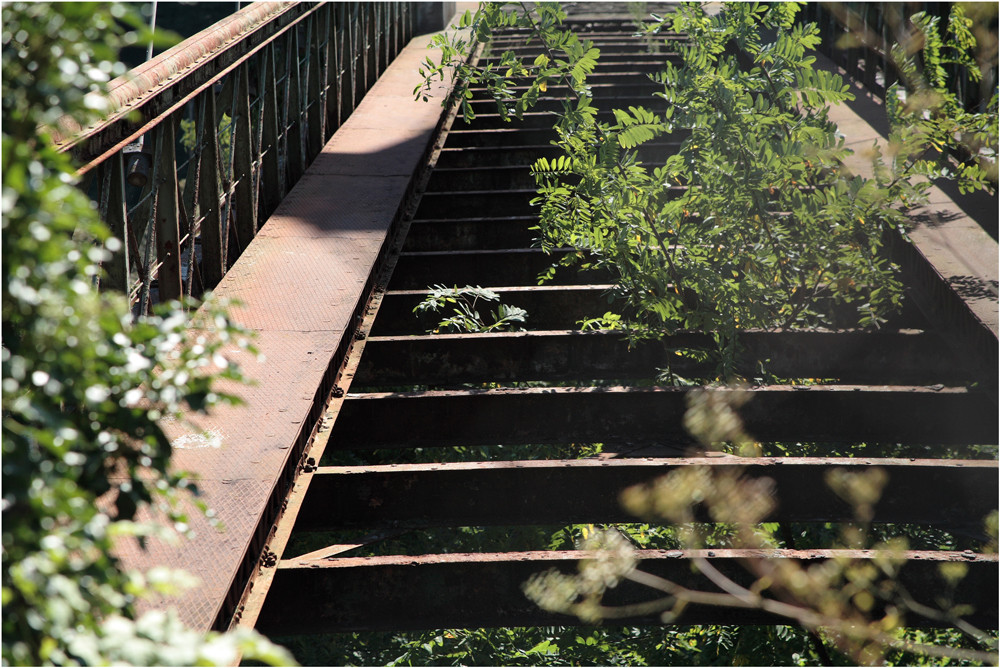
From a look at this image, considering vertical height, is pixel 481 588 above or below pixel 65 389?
below

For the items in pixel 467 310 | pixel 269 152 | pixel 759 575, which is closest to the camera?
pixel 759 575

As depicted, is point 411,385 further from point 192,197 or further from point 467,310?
point 192,197

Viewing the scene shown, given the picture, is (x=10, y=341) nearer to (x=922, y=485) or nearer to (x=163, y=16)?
(x=922, y=485)

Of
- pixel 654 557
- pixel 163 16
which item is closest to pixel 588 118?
pixel 654 557

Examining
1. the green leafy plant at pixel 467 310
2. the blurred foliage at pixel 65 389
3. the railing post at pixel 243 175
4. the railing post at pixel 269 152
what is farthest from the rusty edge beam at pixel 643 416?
the railing post at pixel 269 152

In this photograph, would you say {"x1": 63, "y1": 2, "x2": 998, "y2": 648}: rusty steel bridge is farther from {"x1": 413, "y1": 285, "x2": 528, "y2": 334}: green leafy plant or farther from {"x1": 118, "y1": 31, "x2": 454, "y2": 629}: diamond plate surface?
{"x1": 413, "y1": 285, "x2": 528, "y2": 334}: green leafy plant

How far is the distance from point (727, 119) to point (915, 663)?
532 cm

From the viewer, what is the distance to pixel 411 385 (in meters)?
4.23

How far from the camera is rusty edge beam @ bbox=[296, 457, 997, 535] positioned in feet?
10.9

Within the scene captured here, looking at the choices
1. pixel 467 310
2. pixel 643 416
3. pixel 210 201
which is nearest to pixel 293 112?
pixel 210 201

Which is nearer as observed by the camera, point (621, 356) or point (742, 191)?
point (742, 191)

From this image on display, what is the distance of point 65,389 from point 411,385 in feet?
9.30

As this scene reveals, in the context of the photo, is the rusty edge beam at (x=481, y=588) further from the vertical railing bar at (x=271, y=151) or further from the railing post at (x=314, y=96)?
the railing post at (x=314, y=96)

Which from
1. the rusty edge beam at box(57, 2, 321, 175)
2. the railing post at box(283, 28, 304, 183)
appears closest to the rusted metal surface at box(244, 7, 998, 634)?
the rusty edge beam at box(57, 2, 321, 175)
